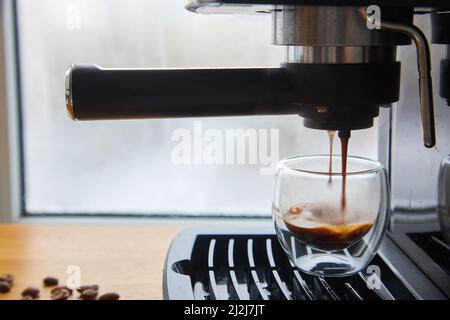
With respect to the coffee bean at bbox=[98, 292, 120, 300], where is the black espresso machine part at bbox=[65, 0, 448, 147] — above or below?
above

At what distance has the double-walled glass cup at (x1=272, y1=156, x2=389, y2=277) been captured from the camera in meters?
0.55

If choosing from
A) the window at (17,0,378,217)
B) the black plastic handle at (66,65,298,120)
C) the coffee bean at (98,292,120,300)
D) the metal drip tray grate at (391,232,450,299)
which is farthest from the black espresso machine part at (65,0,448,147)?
the window at (17,0,378,217)

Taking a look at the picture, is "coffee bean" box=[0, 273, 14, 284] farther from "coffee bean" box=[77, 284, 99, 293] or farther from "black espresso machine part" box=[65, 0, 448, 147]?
"black espresso machine part" box=[65, 0, 448, 147]

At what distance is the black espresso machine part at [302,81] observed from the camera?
489 mm

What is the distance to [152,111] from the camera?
51 centimetres

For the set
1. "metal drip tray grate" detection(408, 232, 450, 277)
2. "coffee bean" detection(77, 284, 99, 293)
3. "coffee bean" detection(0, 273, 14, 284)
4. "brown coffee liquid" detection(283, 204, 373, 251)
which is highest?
"brown coffee liquid" detection(283, 204, 373, 251)

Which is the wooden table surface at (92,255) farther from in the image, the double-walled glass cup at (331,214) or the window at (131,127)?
the double-walled glass cup at (331,214)

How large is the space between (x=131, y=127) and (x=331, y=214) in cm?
58

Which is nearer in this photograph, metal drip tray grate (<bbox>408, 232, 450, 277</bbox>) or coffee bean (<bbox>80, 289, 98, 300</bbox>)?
metal drip tray grate (<bbox>408, 232, 450, 277</bbox>)

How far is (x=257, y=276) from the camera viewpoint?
59 centimetres

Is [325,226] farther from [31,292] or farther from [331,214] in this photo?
[31,292]

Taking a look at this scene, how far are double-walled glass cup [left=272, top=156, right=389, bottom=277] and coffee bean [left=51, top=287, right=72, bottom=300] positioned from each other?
0.29 metres
